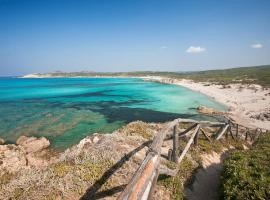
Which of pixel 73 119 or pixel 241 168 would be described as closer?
pixel 241 168

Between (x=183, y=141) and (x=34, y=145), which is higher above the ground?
(x=183, y=141)

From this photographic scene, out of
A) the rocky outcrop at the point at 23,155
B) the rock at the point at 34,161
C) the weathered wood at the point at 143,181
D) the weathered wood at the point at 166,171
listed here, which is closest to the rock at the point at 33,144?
the rocky outcrop at the point at 23,155

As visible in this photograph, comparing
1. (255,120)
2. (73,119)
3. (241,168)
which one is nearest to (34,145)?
(73,119)

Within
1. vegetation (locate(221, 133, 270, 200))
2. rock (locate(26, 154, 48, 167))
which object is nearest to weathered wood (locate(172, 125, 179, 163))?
vegetation (locate(221, 133, 270, 200))

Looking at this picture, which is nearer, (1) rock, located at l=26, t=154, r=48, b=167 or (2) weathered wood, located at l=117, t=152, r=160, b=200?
(2) weathered wood, located at l=117, t=152, r=160, b=200

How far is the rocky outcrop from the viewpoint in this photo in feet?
50.6

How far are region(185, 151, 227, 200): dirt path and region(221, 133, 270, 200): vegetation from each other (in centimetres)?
145

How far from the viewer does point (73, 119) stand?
33.9m

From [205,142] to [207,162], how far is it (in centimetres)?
213

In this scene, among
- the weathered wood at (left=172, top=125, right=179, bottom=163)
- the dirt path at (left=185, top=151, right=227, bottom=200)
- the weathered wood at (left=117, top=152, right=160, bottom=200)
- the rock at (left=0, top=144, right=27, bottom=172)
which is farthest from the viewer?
the rock at (left=0, top=144, right=27, bottom=172)

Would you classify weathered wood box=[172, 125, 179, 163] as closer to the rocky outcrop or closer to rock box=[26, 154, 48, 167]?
the rocky outcrop

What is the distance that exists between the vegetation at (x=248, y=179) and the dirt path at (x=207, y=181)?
1.45 m

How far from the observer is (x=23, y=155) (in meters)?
17.7

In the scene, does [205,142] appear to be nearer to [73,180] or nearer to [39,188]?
[73,180]
